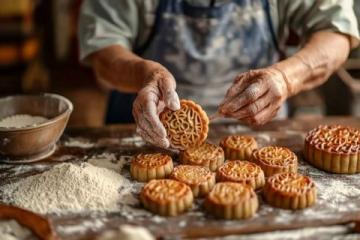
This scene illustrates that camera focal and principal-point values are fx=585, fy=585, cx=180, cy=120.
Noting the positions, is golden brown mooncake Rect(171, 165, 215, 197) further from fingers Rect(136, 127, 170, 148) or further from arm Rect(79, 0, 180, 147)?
arm Rect(79, 0, 180, 147)

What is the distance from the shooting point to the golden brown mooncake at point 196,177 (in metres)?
1.87

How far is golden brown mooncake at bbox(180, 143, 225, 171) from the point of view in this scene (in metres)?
2.02

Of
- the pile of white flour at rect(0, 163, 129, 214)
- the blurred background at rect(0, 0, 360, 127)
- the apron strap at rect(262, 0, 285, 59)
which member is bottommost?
the blurred background at rect(0, 0, 360, 127)

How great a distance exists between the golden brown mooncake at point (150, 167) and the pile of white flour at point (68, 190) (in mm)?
52

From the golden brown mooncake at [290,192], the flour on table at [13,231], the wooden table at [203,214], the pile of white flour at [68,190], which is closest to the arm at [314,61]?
the wooden table at [203,214]

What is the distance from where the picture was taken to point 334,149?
2.04 m

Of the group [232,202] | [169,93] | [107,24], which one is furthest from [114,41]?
[232,202]

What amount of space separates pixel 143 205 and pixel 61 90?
158 inches

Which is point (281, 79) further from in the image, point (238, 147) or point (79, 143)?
point (79, 143)

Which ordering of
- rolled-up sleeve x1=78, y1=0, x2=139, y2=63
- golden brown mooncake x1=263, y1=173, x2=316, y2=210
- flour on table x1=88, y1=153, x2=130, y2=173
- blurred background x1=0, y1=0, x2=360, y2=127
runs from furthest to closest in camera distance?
blurred background x1=0, y1=0, x2=360, y2=127 → rolled-up sleeve x1=78, y1=0, x2=139, y2=63 → flour on table x1=88, y1=153, x2=130, y2=173 → golden brown mooncake x1=263, y1=173, x2=316, y2=210

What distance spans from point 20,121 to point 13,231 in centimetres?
63

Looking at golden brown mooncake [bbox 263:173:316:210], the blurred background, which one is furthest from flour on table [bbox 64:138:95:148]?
the blurred background

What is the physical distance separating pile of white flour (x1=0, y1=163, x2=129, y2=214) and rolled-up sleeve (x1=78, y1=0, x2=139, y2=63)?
0.68 metres

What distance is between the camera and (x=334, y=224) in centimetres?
172
